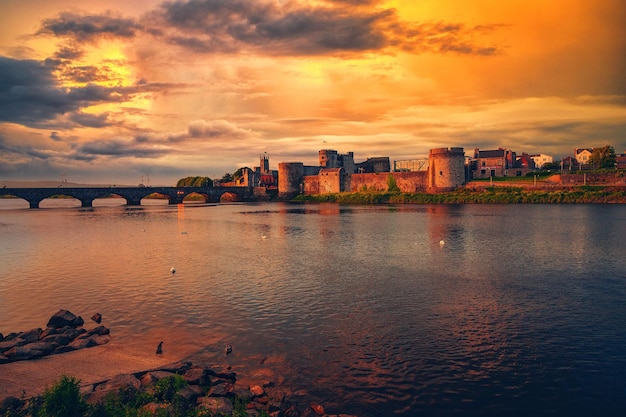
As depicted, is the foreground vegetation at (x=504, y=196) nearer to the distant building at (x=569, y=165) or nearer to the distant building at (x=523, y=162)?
the distant building at (x=569, y=165)

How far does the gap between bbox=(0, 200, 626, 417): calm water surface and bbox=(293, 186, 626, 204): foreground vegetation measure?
1743 inches

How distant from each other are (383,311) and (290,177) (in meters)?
103

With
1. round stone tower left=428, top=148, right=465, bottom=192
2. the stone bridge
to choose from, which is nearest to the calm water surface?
round stone tower left=428, top=148, right=465, bottom=192

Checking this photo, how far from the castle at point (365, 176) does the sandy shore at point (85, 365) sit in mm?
82554

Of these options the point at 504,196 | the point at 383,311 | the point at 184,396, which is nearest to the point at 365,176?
the point at 504,196

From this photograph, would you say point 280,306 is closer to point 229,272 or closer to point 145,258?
point 229,272

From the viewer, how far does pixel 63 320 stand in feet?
48.7

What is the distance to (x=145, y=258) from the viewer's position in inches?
1192

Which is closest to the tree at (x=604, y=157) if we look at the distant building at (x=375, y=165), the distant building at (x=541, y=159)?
the distant building at (x=541, y=159)

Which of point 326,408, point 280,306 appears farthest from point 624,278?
point 326,408

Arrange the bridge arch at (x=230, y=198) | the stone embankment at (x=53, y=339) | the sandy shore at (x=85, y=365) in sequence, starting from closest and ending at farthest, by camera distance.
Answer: the sandy shore at (x=85, y=365) → the stone embankment at (x=53, y=339) → the bridge arch at (x=230, y=198)

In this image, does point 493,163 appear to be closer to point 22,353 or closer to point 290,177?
point 290,177

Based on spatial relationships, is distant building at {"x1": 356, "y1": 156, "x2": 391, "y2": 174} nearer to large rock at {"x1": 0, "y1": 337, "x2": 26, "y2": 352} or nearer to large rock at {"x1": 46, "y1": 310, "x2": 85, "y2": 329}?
large rock at {"x1": 46, "y1": 310, "x2": 85, "y2": 329}

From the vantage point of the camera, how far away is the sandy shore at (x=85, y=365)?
10523 mm
